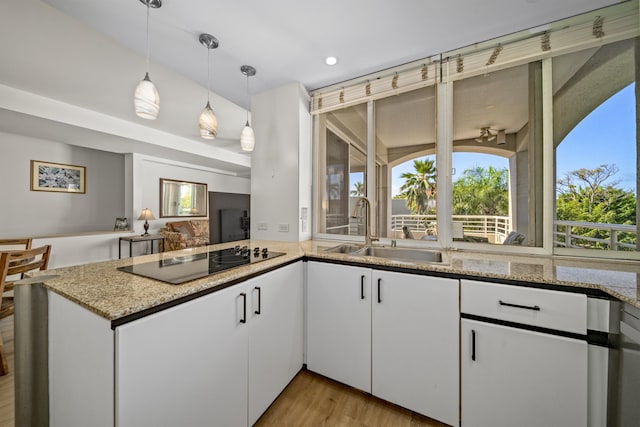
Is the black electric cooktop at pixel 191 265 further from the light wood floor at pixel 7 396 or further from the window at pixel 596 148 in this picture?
the window at pixel 596 148

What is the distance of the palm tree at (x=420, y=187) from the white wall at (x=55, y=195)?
16.7ft

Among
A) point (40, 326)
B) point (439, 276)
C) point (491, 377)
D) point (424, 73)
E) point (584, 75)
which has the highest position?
point (424, 73)

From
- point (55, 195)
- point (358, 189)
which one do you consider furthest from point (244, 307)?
point (55, 195)

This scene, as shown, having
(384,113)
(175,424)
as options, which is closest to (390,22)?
(384,113)

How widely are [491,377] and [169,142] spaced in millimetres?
4988

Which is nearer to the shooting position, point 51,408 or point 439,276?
point 51,408

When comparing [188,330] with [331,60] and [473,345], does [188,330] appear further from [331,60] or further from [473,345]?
[331,60]

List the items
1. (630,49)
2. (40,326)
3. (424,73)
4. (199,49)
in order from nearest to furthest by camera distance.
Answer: (40,326) → (630,49) → (199,49) → (424,73)

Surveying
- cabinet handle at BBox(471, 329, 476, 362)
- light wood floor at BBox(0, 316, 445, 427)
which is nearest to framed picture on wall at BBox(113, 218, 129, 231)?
light wood floor at BBox(0, 316, 445, 427)

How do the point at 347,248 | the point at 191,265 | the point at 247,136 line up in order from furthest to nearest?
the point at 347,248, the point at 247,136, the point at 191,265

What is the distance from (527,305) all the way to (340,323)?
3.15 ft

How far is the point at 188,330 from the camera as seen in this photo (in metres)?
0.88

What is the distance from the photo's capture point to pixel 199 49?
175 centimetres

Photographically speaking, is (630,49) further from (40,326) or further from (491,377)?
(40,326)
